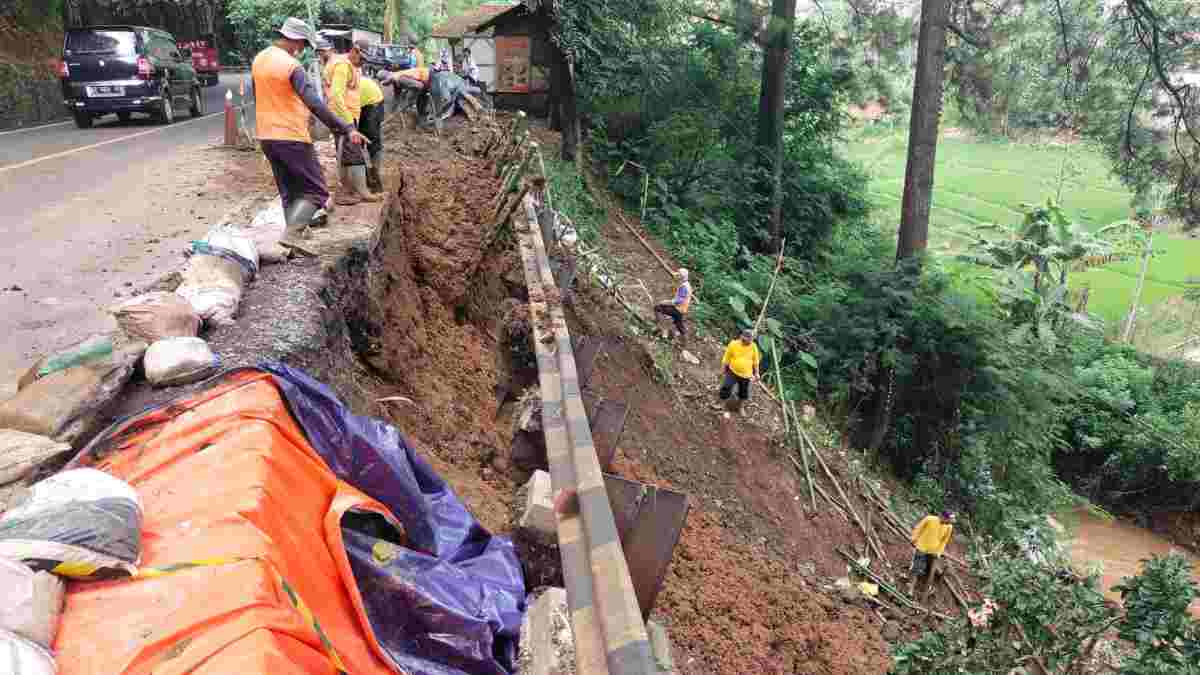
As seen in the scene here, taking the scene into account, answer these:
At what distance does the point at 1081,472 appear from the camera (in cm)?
1914

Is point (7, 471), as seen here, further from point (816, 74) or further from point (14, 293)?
point (816, 74)

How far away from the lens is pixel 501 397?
5727 millimetres

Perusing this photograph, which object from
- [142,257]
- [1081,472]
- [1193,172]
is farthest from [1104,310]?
[142,257]

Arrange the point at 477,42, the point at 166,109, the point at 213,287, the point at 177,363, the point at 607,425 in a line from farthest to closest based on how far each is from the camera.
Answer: the point at 477,42, the point at 166,109, the point at 213,287, the point at 607,425, the point at 177,363

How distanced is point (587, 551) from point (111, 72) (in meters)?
14.8

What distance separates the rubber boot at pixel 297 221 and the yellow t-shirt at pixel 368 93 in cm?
255

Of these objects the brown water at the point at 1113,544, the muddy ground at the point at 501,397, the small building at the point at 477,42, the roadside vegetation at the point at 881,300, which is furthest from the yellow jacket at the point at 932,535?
the small building at the point at 477,42

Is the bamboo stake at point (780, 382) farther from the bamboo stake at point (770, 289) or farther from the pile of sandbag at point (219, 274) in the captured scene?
the pile of sandbag at point (219, 274)

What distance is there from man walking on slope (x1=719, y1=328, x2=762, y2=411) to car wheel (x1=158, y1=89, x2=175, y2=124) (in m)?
12.1

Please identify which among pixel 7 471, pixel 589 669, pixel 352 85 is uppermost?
pixel 352 85

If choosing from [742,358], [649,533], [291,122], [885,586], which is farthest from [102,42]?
[885,586]

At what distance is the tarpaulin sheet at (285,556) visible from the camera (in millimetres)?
1612

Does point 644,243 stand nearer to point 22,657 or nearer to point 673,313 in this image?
point 673,313

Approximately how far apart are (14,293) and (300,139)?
2.27m
